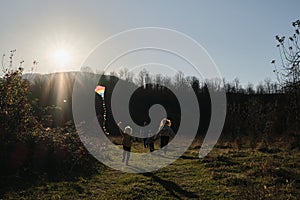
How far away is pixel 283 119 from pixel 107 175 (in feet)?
47.1

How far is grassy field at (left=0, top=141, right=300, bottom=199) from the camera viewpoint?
26.8ft

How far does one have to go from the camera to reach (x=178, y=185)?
9734 millimetres

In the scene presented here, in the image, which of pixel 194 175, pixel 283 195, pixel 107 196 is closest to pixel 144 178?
pixel 194 175

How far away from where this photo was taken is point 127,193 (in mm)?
8555

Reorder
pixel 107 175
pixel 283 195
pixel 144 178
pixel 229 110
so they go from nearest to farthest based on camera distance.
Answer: pixel 283 195
pixel 144 178
pixel 107 175
pixel 229 110

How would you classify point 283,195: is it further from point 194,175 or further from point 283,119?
point 283,119

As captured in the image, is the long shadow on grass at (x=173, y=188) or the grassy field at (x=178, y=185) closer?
the grassy field at (x=178, y=185)

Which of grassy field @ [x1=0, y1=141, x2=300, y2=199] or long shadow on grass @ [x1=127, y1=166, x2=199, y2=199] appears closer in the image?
grassy field @ [x1=0, y1=141, x2=300, y2=199]

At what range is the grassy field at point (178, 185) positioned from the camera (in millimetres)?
8172

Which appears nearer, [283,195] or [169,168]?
[283,195]

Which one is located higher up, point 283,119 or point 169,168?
point 283,119

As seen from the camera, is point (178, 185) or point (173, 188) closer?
point (173, 188)

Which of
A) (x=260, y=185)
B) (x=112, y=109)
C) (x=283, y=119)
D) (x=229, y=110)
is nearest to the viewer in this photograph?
(x=260, y=185)

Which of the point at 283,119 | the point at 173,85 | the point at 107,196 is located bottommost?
the point at 107,196
